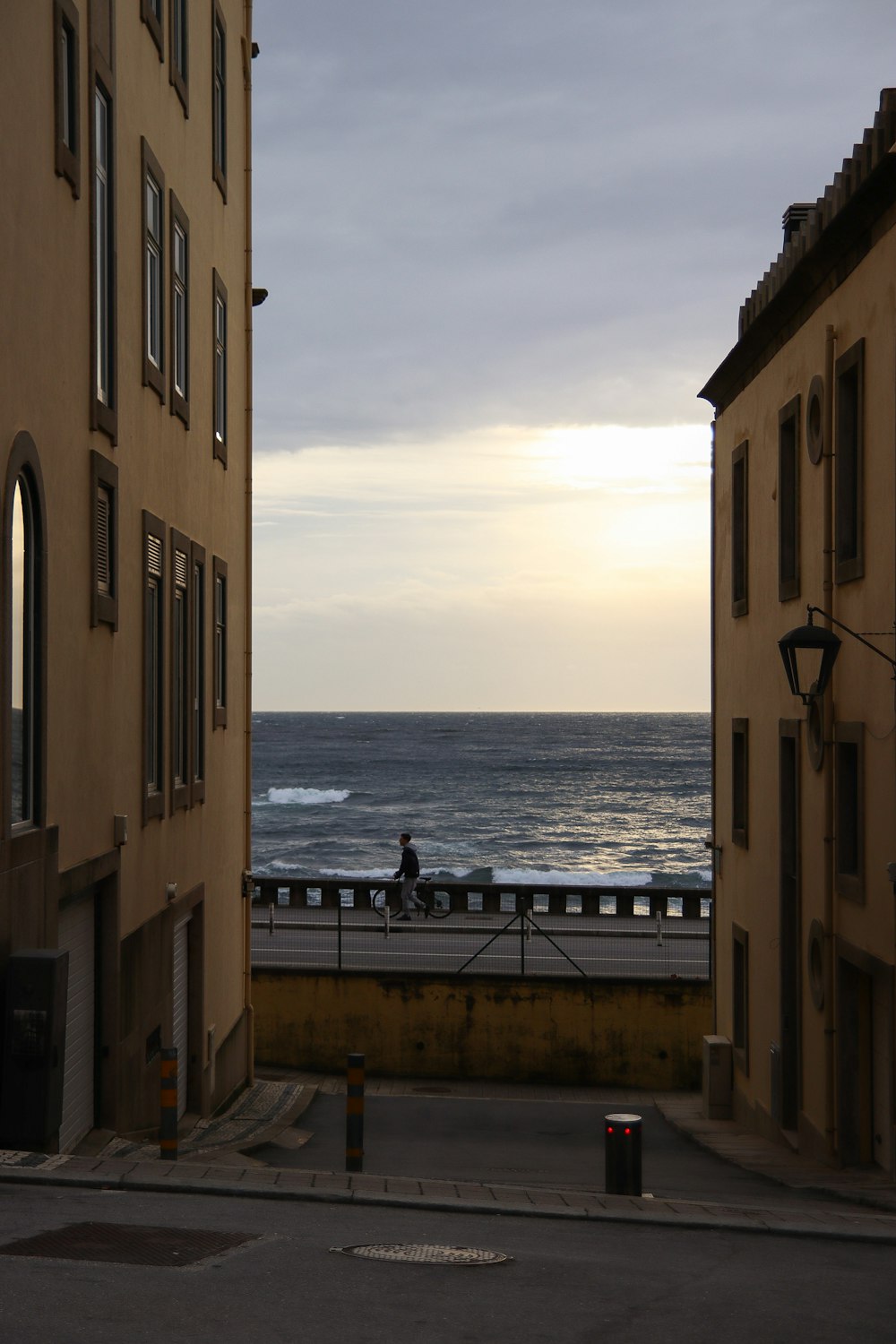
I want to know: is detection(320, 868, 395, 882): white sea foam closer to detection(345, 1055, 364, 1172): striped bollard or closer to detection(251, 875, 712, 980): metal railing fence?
detection(251, 875, 712, 980): metal railing fence

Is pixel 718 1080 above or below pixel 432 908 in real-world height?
below

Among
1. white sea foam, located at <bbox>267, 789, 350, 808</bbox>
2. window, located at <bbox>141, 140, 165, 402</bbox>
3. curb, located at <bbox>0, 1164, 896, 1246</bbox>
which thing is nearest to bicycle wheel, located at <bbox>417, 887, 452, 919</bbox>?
window, located at <bbox>141, 140, 165, 402</bbox>

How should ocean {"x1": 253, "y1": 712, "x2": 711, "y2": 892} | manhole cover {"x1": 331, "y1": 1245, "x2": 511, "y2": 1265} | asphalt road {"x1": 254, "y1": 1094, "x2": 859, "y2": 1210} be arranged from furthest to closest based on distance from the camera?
ocean {"x1": 253, "y1": 712, "x2": 711, "y2": 892} < asphalt road {"x1": 254, "y1": 1094, "x2": 859, "y2": 1210} < manhole cover {"x1": 331, "y1": 1245, "x2": 511, "y2": 1265}

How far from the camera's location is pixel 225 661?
68.2 feet

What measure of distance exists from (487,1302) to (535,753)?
137726 millimetres

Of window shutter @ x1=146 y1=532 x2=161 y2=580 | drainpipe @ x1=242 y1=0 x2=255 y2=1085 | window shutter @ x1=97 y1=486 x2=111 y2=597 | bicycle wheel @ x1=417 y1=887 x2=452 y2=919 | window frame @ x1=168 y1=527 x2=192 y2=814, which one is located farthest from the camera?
bicycle wheel @ x1=417 y1=887 x2=452 y2=919

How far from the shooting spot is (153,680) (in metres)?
15.9

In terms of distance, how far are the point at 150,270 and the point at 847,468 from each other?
6.70 metres

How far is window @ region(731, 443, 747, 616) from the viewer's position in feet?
67.5

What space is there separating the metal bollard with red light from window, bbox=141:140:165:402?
7880mm

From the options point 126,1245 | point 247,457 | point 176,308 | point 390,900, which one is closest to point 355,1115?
point 126,1245

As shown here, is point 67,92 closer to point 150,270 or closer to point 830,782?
point 150,270

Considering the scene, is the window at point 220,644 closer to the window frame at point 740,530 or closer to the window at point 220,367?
the window at point 220,367

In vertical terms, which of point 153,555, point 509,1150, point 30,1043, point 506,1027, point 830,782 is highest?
point 153,555
